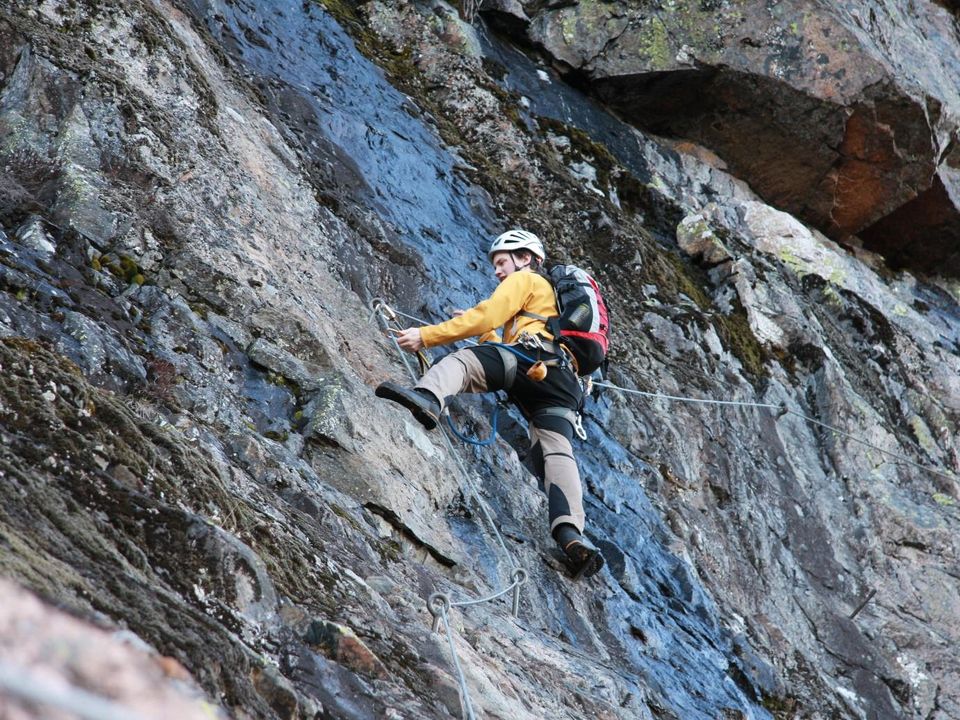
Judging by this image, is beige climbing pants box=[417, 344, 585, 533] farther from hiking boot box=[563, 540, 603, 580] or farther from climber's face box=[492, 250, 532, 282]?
climber's face box=[492, 250, 532, 282]

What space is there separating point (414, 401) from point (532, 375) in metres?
1.33

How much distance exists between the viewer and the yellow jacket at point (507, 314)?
23.7ft

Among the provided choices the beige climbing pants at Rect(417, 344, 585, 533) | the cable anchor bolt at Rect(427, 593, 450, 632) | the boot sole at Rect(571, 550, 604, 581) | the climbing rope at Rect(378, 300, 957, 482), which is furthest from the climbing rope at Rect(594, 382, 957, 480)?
the cable anchor bolt at Rect(427, 593, 450, 632)

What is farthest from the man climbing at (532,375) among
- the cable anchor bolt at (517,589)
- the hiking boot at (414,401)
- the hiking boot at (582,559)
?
the cable anchor bolt at (517,589)

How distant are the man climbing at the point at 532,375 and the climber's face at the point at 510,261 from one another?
1.49 ft

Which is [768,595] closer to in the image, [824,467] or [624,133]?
[824,467]

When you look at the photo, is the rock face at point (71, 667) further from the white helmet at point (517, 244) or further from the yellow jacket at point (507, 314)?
the white helmet at point (517, 244)

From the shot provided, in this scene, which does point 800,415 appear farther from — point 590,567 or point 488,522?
point 488,522

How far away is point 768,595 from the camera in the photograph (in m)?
9.23

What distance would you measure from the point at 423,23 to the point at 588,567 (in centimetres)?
893

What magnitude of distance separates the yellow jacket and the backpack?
81mm

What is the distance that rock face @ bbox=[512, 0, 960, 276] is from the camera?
14.8m

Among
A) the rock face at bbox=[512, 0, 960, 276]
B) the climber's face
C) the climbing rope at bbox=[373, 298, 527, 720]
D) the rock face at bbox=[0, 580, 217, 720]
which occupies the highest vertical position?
the rock face at bbox=[512, 0, 960, 276]

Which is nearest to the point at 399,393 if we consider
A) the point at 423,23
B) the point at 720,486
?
the point at 720,486
